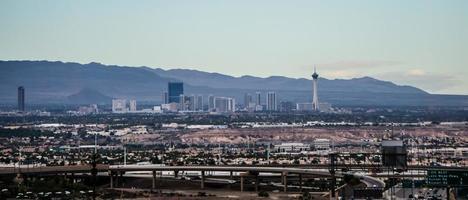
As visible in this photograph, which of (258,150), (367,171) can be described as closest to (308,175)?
(367,171)

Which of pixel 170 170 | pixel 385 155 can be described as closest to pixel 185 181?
pixel 170 170

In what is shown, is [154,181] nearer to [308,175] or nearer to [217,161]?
[308,175]

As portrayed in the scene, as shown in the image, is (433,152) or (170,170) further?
(433,152)

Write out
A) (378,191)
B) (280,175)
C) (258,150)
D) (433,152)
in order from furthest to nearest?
(258,150) → (433,152) → (280,175) → (378,191)

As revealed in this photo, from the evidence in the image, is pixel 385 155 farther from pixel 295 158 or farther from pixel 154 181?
pixel 295 158

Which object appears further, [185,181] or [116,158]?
[116,158]

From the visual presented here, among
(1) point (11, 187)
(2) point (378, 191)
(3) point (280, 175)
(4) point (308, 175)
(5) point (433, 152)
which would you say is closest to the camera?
(2) point (378, 191)

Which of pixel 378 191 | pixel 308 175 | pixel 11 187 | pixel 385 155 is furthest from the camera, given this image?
pixel 308 175

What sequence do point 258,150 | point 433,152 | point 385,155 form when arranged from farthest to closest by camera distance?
point 258,150, point 433,152, point 385,155
